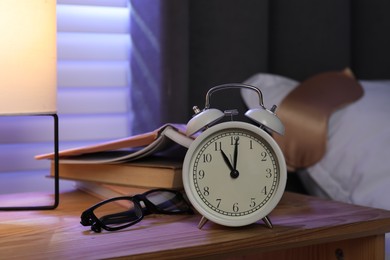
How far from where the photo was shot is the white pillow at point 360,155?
1.14m

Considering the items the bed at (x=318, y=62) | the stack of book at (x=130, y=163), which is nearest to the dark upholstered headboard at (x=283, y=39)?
the bed at (x=318, y=62)

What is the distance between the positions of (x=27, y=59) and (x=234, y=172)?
34cm

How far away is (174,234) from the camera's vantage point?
768mm

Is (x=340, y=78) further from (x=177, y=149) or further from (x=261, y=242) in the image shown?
(x=261, y=242)

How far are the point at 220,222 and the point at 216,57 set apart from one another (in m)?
0.62

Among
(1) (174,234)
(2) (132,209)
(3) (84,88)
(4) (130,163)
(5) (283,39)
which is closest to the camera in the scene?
(1) (174,234)

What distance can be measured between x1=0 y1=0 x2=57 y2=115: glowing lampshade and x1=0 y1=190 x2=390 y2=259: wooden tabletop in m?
0.16

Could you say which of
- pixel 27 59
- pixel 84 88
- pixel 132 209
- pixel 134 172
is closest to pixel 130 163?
pixel 134 172

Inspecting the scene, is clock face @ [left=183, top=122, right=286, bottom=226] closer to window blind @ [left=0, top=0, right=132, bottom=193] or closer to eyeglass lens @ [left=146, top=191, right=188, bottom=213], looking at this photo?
eyeglass lens @ [left=146, top=191, right=188, bottom=213]

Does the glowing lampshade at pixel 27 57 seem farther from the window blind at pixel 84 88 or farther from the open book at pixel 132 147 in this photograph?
the window blind at pixel 84 88

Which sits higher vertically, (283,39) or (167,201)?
(283,39)

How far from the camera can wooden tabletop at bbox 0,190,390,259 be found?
691mm

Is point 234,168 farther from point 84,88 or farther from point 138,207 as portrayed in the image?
point 84,88

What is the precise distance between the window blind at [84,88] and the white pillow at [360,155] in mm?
430
